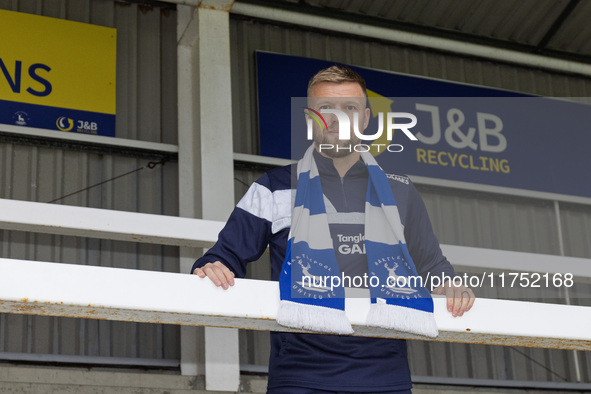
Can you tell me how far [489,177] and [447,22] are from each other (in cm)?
201

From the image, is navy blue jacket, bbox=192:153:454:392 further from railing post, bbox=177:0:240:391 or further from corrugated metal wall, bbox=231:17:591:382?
corrugated metal wall, bbox=231:17:591:382

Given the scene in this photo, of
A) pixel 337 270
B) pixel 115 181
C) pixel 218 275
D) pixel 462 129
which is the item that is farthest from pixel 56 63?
pixel 218 275

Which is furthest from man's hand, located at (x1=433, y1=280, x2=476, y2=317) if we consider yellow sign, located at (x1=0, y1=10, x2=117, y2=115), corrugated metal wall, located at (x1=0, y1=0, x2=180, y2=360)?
yellow sign, located at (x1=0, y1=10, x2=117, y2=115)

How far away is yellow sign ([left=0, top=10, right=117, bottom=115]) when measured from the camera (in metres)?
8.44

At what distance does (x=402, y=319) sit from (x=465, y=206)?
781 centimetres

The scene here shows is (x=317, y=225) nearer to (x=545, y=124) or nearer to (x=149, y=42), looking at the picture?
(x=149, y=42)

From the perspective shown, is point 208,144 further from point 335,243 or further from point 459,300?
point 459,300

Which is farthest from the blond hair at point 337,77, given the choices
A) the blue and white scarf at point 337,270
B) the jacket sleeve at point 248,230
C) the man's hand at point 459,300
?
the man's hand at point 459,300

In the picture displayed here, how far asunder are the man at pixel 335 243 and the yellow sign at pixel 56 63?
6.02 m

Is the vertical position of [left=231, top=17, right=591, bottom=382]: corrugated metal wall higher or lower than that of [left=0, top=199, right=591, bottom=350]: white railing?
higher

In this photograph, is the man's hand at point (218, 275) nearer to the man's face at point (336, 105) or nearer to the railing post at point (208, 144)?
the man's face at point (336, 105)

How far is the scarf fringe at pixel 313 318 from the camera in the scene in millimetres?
2406

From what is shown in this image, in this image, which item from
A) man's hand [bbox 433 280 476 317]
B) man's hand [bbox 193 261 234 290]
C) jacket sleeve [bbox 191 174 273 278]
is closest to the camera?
man's hand [bbox 193 261 234 290]

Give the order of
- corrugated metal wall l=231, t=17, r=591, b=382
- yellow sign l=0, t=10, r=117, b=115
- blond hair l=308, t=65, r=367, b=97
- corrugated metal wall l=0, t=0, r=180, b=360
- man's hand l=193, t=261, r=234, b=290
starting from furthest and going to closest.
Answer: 1. corrugated metal wall l=231, t=17, r=591, b=382
2. yellow sign l=0, t=10, r=117, b=115
3. corrugated metal wall l=0, t=0, r=180, b=360
4. blond hair l=308, t=65, r=367, b=97
5. man's hand l=193, t=261, r=234, b=290
